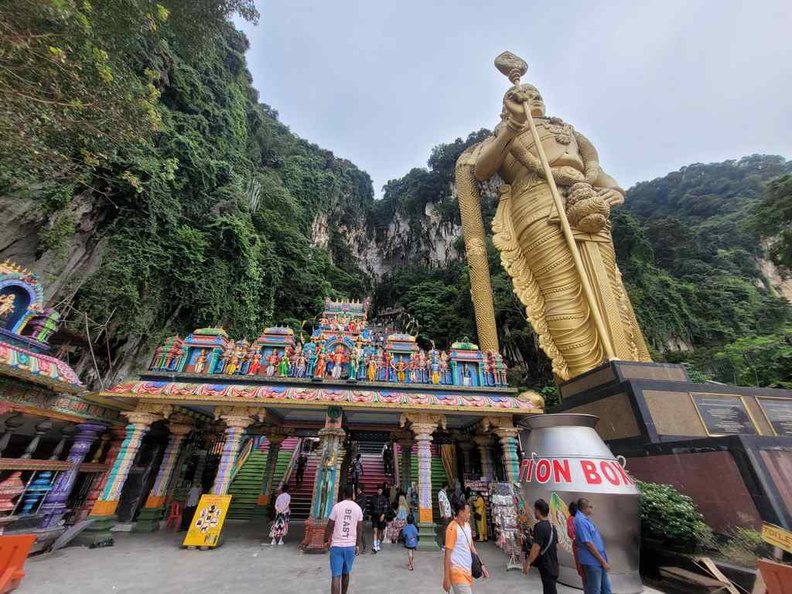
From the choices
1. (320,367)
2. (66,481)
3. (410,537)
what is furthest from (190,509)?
(410,537)

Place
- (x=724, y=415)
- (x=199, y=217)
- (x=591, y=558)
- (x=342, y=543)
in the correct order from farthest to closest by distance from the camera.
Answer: (x=199, y=217), (x=724, y=415), (x=342, y=543), (x=591, y=558)

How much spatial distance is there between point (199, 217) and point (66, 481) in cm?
1178

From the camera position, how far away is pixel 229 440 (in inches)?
285

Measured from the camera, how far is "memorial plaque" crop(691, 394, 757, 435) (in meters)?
6.14

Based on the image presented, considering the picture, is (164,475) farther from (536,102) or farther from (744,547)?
(536,102)

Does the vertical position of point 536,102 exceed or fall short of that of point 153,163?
it exceeds it

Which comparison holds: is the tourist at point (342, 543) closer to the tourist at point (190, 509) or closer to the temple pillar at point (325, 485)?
the temple pillar at point (325, 485)

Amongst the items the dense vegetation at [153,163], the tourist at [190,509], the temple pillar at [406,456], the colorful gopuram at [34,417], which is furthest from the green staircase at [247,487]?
the dense vegetation at [153,163]

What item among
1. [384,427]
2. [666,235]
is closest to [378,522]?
[384,427]

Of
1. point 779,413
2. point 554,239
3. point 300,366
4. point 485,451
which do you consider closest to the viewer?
point 779,413

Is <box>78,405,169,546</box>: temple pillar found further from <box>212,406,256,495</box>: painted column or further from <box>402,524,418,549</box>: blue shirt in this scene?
<box>402,524,418,549</box>: blue shirt

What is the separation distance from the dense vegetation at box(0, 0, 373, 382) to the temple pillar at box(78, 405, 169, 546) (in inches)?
202

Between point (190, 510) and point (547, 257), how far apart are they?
461 inches

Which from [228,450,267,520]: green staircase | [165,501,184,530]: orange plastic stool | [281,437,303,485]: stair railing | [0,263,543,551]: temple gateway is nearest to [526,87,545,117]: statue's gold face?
[0,263,543,551]: temple gateway
